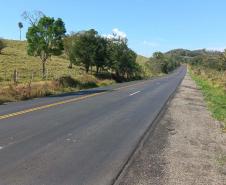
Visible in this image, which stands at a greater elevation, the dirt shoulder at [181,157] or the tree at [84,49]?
the tree at [84,49]

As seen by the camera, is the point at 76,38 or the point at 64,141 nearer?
the point at 64,141

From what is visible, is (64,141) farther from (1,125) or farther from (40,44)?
(40,44)

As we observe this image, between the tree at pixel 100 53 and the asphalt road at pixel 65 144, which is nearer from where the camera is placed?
the asphalt road at pixel 65 144

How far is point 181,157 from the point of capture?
9461 millimetres

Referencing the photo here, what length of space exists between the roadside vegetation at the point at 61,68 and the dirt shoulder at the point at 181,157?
11.4m

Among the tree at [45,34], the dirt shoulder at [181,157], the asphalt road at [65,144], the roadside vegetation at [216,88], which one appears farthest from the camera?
the tree at [45,34]

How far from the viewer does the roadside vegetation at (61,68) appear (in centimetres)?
2914

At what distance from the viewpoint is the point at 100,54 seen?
57188mm

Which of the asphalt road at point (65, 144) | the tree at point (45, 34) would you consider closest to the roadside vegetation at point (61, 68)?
the tree at point (45, 34)

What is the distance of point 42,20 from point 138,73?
4796 centimetres

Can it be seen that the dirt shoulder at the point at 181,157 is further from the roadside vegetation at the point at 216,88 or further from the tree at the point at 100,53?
the tree at the point at 100,53

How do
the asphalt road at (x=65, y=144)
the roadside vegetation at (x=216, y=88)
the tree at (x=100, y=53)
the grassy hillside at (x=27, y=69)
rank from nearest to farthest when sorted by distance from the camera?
the asphalt road at (x=65, y=144), the roadside vegetation at (x=216, y=88), the grassy hillside at (x=27, y=69), the tree at (x=100, y=53)

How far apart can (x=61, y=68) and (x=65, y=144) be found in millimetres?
56931

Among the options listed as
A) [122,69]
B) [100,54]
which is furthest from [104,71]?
[100,54]
